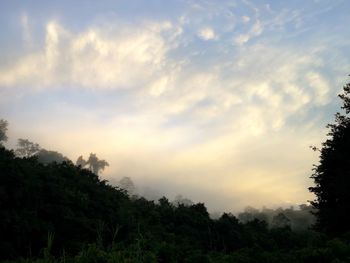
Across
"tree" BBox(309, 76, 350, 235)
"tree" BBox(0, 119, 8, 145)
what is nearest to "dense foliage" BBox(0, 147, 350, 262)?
"tree" BBox(309, 76, 350, 235)

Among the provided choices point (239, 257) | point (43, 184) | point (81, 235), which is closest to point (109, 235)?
point (81, 235)

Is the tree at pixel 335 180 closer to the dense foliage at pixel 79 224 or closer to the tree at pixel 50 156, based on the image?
the dense foliage at pixel 79 224

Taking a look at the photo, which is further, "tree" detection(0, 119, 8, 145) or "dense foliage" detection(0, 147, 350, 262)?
"tree" detection(0, 119, 8, 145)

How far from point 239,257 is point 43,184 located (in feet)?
63.1

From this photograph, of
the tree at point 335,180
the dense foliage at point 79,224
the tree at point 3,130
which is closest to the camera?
the dense foliage at point 79,224

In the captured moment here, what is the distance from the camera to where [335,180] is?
94.4 feet

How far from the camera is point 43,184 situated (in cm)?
3025

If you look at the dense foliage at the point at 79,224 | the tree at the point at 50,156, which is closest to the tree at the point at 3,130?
the tree at the point at 50,156

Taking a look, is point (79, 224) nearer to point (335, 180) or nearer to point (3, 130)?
point (335, 180)

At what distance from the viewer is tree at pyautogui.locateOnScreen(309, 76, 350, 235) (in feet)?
92.9

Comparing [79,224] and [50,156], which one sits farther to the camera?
[50,156]

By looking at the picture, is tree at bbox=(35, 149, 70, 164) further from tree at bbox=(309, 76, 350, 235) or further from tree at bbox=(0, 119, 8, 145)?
tree at bbox=(309, 76, 350, 235)

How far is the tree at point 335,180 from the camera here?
2831 cm

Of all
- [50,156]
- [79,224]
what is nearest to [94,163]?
[50,156]
